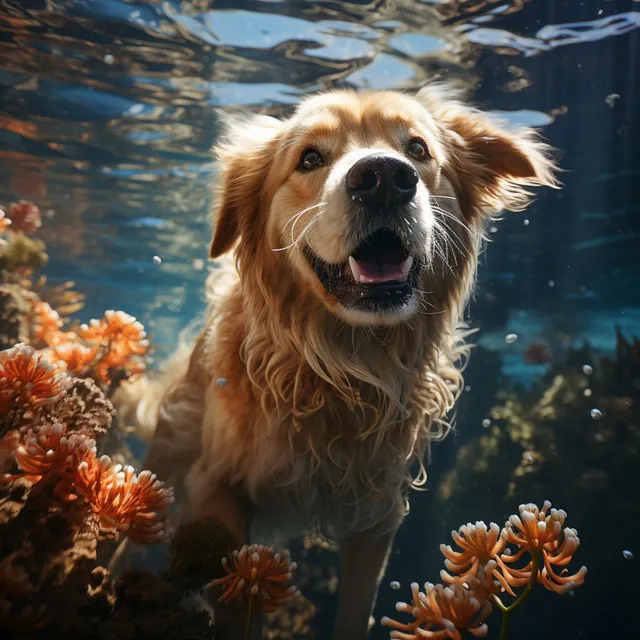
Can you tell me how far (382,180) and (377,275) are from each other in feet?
1.74

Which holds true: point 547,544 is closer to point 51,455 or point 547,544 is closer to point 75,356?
point 51,455

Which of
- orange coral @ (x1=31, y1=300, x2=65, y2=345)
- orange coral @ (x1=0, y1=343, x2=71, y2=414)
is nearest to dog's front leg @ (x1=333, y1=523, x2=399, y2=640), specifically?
orange coral @ (x1=0, y1=343, x2=71, y2=414)

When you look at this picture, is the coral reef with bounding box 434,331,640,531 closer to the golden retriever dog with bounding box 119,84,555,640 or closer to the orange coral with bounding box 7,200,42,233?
the golden retriever dog with bounding box 119,84,555,640

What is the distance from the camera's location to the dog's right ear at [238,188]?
3465 millimetres

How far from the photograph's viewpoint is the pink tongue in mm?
2807

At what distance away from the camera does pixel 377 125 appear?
3.11 m

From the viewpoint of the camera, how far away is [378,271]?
9.30 ft

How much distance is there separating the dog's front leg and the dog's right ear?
236 cm

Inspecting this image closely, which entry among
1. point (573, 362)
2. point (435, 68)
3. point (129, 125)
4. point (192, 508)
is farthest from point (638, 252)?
point (192, 508)

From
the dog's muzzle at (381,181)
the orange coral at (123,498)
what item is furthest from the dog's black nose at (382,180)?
the orange coral at (123,498)

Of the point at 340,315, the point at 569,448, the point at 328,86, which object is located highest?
the point at 328,86

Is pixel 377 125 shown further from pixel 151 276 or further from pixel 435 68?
pixel 151 276

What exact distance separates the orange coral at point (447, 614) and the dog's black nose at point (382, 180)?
176 centimetres

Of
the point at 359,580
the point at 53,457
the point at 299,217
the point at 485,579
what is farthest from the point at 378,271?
the point at 359,580
